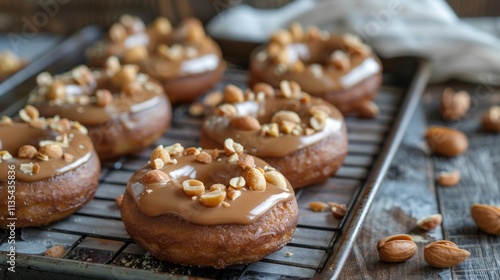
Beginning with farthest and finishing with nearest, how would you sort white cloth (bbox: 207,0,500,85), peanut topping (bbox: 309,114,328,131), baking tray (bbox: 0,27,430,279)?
white cloth (bbox: 207,0,500,85), peanut topping (bbox: 309,114,328,131), baking tray (bbox: 0,27,430,279)

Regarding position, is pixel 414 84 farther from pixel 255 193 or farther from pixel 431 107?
pixel 255 193

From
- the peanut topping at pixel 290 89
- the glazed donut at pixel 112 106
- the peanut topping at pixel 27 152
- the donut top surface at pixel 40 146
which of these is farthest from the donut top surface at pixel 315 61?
the peanut topping at pixel 27 152

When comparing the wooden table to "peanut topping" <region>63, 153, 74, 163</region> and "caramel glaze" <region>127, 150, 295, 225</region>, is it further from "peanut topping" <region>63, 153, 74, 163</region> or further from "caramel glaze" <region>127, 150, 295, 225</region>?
"peanut topping" <region>63, 153, 74, 163</region>

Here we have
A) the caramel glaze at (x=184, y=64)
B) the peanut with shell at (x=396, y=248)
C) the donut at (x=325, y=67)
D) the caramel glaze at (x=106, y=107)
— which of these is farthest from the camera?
the caramel glaze at (x=184, y=64)

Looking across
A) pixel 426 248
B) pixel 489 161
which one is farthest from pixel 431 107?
pixel 426 248

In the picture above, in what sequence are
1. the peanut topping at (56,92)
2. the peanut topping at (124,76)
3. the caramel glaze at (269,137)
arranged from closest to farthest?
the caramel glaze at (269,137)
the peanut topping at (56,92)
the peanut topping at (124,76)

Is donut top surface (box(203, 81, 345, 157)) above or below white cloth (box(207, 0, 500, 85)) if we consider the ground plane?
above

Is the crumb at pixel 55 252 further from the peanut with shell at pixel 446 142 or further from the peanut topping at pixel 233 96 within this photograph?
the peanut with shell at pixel 446 142

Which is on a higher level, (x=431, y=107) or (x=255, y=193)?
(x=255, y=193)

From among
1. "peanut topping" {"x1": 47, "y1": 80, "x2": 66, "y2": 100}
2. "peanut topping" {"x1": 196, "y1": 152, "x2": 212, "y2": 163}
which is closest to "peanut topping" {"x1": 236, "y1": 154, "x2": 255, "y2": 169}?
"peanut topping" {"x1": 196, "y1": 152, "x2": 212, "y2": 163}
